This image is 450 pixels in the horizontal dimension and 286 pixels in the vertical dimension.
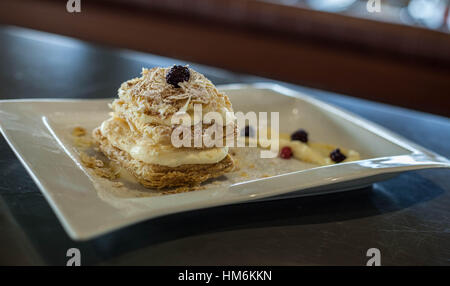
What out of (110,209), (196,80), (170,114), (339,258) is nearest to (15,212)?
(110,209)

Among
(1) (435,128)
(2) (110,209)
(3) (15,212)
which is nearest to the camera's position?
(2) (110,209)

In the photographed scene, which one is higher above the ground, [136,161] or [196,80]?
[196,80]

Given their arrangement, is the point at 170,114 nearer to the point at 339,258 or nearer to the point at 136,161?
the point at 136,161

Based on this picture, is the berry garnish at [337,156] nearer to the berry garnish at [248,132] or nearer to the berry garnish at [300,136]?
the berry garnish at [300,136]

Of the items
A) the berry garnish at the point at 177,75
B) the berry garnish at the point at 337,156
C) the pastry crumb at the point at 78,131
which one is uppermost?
the berry garnish at the point at 177,75

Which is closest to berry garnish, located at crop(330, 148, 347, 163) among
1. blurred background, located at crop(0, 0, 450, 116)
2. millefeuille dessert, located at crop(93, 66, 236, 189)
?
millefeuille dessert, located at crop(93, 66, 236, 189)

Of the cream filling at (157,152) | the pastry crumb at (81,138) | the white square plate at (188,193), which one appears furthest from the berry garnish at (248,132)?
the pastry crumb at (81,138)

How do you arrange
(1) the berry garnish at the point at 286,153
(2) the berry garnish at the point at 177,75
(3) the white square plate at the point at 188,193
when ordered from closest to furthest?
(3) the white square plate at the point at 188,193 → (2) the berry garnish at the point at 177,75 → (1) the berry garnish at the point at 286,153
